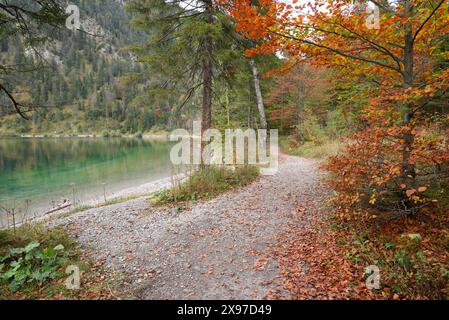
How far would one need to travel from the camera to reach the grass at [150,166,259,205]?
770cm

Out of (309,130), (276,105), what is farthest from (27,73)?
(276,105)

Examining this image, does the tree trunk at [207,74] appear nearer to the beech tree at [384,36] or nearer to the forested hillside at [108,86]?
the forested hillside at [108,86]

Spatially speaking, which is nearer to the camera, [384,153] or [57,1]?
[384,153]

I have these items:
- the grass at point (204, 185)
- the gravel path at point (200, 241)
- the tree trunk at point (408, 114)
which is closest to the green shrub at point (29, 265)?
the gravel path at point (200, 241)

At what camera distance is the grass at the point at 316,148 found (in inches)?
→ 537

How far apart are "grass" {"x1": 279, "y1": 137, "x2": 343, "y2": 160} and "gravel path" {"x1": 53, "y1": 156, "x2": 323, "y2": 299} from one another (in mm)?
6142

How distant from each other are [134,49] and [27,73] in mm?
4058

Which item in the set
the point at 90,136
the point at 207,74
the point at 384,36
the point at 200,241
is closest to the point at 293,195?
the point at 200,241

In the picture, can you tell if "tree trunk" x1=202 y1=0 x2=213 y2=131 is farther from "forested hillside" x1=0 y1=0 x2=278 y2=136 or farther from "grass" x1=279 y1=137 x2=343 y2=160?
A: "grass" x1=279 y1=137 x2=343 y2=160

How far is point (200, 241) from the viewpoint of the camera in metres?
4.94

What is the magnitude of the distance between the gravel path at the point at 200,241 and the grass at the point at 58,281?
0.31 meters

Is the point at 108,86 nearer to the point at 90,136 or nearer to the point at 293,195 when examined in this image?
the point at 90,136

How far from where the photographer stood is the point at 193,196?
7.64m
